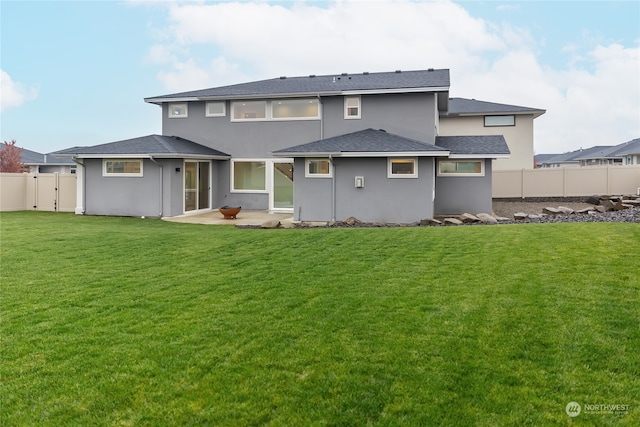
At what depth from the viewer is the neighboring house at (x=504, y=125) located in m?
29.4

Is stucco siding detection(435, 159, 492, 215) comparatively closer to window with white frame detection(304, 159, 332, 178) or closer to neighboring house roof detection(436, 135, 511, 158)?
neighboring house roof detection(436, 135, 511, 158)

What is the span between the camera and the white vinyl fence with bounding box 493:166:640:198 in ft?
84.0

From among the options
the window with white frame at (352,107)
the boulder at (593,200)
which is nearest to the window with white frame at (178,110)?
the window with white frame at (352,107)

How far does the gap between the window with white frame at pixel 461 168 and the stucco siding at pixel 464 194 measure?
0.16 meters

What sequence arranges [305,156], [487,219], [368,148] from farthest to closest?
[305,156] < [368,148] < [487,219]

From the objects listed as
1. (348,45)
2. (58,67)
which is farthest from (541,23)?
(58,67)

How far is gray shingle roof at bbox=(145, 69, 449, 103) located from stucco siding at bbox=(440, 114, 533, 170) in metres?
9.00

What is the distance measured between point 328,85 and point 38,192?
1525cm

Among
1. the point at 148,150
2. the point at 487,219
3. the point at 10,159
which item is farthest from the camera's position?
the point at 10,159

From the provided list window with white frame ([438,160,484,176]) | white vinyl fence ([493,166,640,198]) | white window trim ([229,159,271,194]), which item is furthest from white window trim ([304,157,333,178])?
white vinyl fence ([493,166,640,198])

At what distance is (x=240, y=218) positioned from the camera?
61.7 feet

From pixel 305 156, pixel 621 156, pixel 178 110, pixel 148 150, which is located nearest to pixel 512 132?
pixel 305 156

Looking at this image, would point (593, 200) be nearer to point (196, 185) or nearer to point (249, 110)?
point (249, 110)

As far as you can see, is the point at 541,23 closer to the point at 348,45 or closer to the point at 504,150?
the point at 504,150
